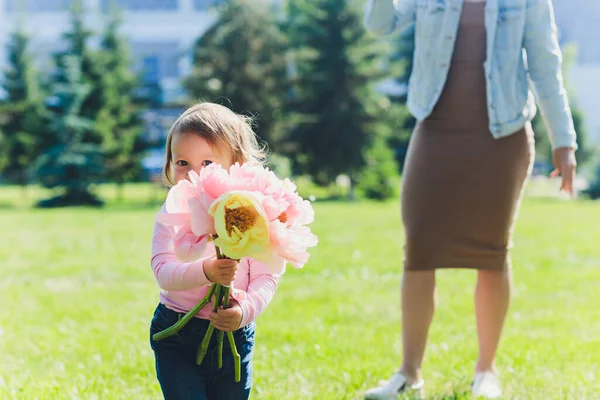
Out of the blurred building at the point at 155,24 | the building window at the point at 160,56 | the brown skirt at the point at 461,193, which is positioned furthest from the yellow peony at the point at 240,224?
the building window at the point at 160,56

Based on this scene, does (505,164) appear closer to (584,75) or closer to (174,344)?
(174,344)

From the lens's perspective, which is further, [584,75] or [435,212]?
[584,75]

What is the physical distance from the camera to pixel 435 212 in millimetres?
3010

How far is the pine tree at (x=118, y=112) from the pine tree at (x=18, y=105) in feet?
7.52

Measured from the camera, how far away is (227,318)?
195cm

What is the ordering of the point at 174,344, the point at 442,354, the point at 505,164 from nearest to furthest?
the point at 174,344 → the point at 505,164 → the point at 442,354

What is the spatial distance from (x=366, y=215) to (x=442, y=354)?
9.08 meters

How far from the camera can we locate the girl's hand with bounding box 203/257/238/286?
1.86 m

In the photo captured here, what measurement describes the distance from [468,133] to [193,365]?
4.87ft

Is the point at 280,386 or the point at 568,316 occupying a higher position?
the point at 280,386

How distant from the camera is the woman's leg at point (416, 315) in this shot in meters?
3.08

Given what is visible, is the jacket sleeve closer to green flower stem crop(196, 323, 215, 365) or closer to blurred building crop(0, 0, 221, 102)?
green flower stem crop(196, 323, 215, 365)

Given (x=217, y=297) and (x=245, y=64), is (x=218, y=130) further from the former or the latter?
(x=245, y=64)

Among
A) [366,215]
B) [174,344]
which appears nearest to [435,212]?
[174,344]
